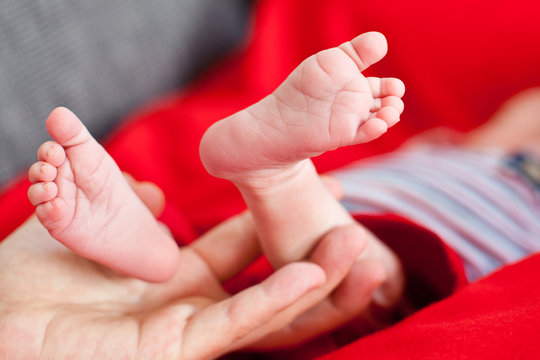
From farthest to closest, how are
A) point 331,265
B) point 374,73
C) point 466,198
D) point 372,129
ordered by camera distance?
point 374,73 < point 466,198 < point 331,265 < point 372,129

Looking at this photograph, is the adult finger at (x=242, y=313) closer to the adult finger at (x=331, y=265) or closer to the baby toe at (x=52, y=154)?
the adult finger at (x=331, y=265)

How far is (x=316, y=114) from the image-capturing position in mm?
348

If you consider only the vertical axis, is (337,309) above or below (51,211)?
below

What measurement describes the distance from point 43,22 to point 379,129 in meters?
0.50

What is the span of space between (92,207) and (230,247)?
15 centimetres

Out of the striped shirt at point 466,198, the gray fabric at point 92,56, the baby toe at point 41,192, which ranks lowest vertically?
the striped shirt at point 466,198

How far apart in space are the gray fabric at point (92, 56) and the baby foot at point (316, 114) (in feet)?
1.17

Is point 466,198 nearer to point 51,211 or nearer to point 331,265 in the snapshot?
point 331,265

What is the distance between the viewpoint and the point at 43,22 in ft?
2.12

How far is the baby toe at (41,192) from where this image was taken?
349mm

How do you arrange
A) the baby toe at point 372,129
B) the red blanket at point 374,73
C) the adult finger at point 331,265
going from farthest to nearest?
the red blanket at point 374,73 → the adult finger at point 331,265 → the baby toe at point 372,129

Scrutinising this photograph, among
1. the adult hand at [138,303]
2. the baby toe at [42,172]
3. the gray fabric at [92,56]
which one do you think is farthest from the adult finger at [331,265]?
the gray fabric at [92,56]

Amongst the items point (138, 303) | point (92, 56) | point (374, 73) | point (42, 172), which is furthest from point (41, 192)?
point (374, 73)

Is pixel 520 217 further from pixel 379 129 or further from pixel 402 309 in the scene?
pixel 379 129
